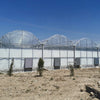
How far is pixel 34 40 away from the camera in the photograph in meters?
22.8

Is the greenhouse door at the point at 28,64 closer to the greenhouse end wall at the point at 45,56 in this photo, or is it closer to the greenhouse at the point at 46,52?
the greenhouse at the point at 46,52

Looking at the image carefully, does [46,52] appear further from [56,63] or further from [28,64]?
[28,64]

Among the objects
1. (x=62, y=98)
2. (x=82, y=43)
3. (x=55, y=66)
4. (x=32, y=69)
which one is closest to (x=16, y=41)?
(x=32, y=69)

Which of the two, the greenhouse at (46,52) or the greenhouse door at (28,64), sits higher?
the greenhouse at (46,52)

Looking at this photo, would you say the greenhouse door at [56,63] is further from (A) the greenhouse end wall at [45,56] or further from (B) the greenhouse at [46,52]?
(A) the greenhouse end wall at [45,56]

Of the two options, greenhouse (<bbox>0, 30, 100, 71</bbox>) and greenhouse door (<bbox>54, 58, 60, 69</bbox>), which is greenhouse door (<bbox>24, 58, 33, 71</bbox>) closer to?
greenhouse (<bbox>0, 30, 100, 71</bbox>)

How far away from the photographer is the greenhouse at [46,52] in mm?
19609

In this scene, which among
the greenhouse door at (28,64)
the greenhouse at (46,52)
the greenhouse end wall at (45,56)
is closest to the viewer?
the greenhouse end wall at (45,56)

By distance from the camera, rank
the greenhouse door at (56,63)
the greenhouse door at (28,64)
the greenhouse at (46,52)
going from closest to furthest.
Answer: the greenhouse at (46,52) < the greenhouse door at (28,64) < the greenhouse door at (56,63)

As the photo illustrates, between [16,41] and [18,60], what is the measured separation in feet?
11.0

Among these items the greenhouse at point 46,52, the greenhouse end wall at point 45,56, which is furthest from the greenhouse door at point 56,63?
the greenhouse end wall at point 45,56

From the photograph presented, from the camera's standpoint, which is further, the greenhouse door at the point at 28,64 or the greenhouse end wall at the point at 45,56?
the greenhouse door at the point at 28,64

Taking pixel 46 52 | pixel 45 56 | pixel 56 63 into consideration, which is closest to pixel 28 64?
pixel 45 56

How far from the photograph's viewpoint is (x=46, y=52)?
22.4m
